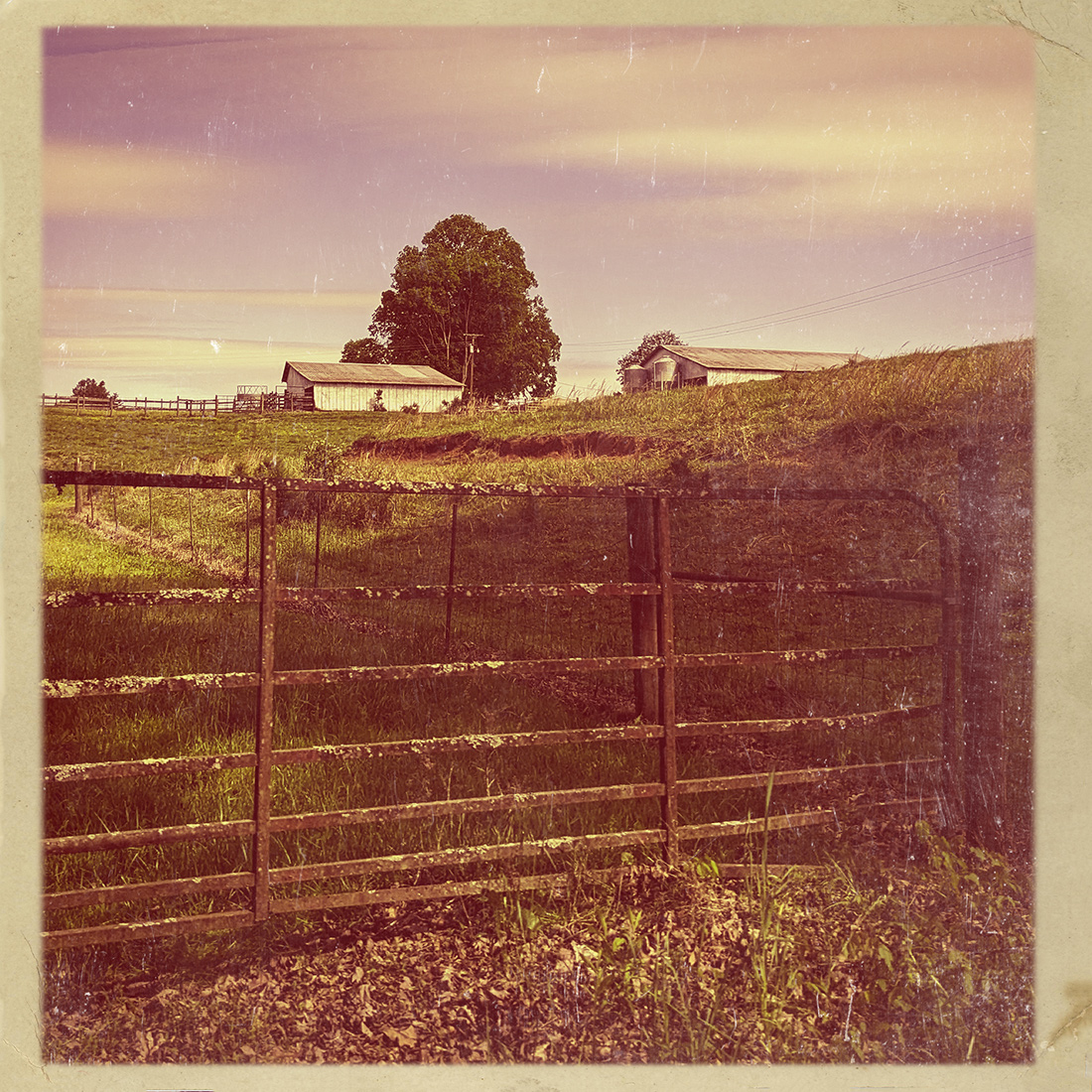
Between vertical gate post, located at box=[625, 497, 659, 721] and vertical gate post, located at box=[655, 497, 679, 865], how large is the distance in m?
0.09

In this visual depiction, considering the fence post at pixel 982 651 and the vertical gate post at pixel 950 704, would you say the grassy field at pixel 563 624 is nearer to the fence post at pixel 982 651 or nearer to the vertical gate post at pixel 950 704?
the fence post at pixel 982 651

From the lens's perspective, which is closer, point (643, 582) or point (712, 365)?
point (643, 582)

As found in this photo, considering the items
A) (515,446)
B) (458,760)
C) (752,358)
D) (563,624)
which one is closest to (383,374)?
(515,446)

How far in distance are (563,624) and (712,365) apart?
13.8m

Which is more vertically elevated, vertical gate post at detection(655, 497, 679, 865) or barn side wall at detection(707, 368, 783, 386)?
barn side wall at detection(707, 368, 783, 386)

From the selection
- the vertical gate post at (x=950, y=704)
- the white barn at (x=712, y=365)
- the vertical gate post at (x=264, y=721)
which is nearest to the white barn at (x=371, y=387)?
the white barn at (x=712, y=365)

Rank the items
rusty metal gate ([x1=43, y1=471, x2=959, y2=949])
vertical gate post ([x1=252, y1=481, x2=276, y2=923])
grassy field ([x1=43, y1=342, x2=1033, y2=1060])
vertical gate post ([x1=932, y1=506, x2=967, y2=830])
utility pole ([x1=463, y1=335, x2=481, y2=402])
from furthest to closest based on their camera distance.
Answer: utility pole ([x1=463, y1=335, x2=481, y2=402]) < vertical gate post ([x1=932, y1=506, x2=967, y2=830]) < grassy field ([x1=43, y1=342, x2=1033, y2=1060]) < vertical gate post ([x1=252, y1=481, x2=276, y2=923]) < rusty metal gate ([x1=43, y1=471, x2=959, y2=949])

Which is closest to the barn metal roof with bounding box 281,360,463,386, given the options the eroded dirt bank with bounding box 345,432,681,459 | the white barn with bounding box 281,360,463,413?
the white barn with bounding box 281,360,463,413

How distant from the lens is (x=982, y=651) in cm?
478

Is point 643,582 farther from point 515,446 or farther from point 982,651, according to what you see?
point 515,446

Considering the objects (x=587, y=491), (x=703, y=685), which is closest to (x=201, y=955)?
(x=587, y=491)

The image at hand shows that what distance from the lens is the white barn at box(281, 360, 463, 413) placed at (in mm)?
17791

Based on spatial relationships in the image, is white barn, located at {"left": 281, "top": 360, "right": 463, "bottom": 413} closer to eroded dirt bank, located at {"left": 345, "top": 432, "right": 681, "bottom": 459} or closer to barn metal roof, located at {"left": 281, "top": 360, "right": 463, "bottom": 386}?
barn metal roof, located at {"left": 281, "top": 360, "right": 463, "bottom": 386}

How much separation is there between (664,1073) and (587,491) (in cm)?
231
